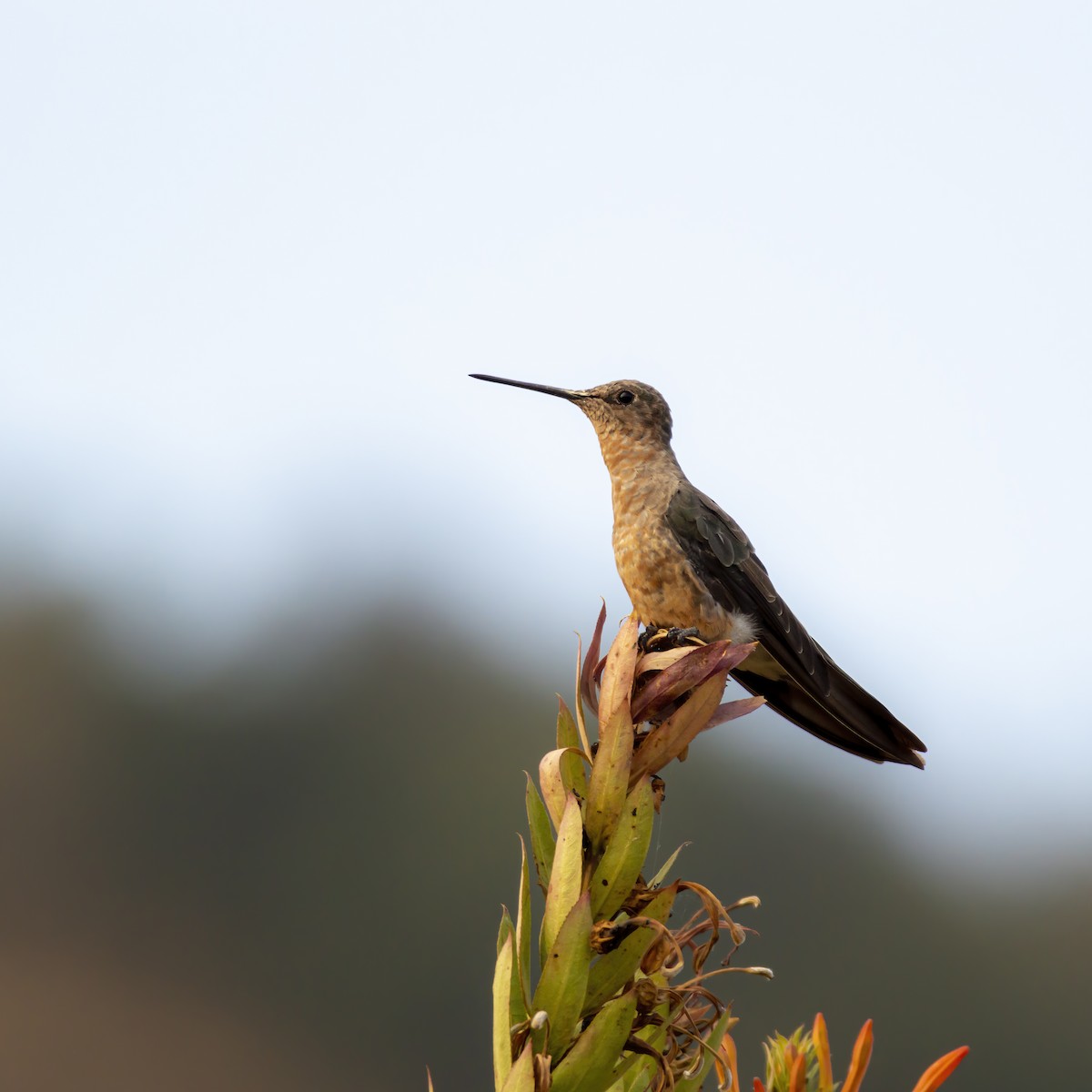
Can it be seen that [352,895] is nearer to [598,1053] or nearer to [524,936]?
[524,936]

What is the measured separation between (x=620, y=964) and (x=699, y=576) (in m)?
3.37

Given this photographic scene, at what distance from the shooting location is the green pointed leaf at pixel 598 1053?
1.78 meters

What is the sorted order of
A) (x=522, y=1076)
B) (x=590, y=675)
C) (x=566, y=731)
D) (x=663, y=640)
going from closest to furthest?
(x=522, y=1076) < (x=566, y=731) < (x=590, y=675) < (x=663, y=640)

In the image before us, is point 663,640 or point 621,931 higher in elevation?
point 663,640

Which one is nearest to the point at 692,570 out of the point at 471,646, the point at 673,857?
the point at 673,857

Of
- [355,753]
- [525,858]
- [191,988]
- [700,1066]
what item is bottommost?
[191,988]

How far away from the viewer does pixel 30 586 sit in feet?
226

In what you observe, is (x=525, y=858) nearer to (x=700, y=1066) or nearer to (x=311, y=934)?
(x=700, y=1066)

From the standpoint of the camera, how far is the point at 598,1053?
1786 mm

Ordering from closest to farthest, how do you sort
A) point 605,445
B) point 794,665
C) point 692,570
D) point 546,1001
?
1. point 546,1001
2. point 794,665
3. point 692,570
4. point 605,445

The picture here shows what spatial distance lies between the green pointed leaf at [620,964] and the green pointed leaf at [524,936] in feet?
0.28

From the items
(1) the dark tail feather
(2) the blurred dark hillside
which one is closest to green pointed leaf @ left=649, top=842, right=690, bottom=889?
(1) the dark tail feather

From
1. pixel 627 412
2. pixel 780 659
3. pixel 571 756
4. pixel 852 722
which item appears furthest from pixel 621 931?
pixel 627 412

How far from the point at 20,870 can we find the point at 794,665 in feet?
181
